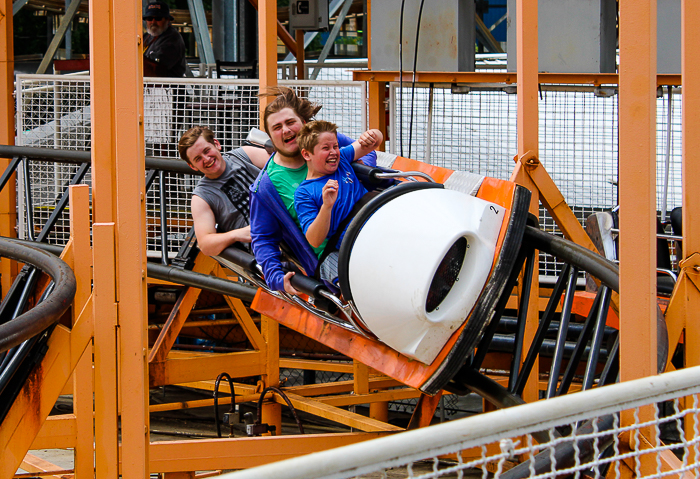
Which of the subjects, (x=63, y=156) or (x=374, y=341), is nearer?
(x=374, y=341)

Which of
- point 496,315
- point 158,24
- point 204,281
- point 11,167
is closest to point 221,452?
point 204,281

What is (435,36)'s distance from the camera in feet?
17.0

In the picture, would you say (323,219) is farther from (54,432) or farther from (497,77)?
(497,77)

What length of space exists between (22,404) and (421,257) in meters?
1.56

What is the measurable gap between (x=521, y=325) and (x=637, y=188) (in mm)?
1030

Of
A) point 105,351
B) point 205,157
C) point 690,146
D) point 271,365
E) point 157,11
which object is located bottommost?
point 271,365

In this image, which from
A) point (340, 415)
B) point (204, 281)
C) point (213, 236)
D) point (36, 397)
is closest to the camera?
point (36, 397)

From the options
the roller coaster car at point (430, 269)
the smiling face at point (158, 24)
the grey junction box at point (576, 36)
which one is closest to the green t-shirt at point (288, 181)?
the roller coaster car at point (430, 269)

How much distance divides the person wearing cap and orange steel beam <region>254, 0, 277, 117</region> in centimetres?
229

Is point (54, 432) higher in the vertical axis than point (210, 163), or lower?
lower

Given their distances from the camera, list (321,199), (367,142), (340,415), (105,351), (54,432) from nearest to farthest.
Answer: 1. (105,351)
2. (321,199)
3. (367,142)
4. (54,432)
5. (340,415)

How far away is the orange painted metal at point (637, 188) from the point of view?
6.28ft

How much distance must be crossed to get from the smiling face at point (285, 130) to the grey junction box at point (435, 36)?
1.89 metres

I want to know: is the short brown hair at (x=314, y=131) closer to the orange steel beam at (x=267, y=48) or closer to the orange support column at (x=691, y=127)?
the orange support column at (x=691, y=127)
